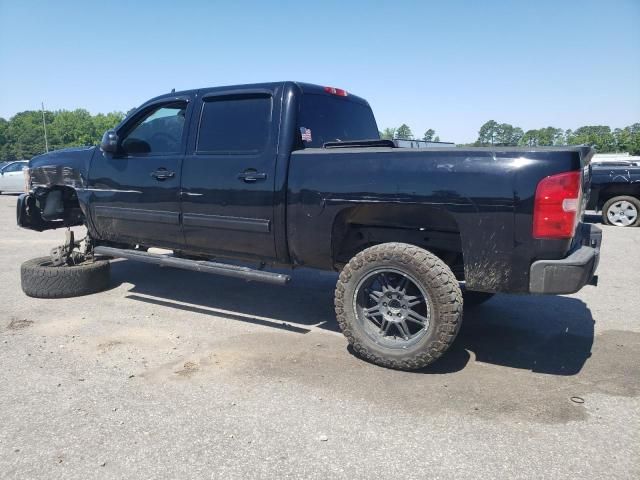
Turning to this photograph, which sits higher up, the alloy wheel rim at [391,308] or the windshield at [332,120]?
the windshield at [332,120]

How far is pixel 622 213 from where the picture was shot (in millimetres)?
11758

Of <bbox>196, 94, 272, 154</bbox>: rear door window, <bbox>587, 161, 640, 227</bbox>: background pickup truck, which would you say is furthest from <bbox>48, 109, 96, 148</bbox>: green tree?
<bbox>196, 94, 272, 154</bbox>: rear door window

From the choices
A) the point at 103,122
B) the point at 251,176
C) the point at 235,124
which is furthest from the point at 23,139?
the point at 251,176

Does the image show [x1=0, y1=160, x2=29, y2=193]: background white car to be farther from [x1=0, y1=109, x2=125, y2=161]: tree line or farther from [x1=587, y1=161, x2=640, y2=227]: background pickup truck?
[x1=0, y1=109, x2=125, y2=161]: tree line

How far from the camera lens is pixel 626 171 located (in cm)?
1145

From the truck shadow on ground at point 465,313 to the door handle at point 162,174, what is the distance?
137 cm

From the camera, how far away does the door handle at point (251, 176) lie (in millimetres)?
4153

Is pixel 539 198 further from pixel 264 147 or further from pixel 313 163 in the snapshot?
pixel 264 147

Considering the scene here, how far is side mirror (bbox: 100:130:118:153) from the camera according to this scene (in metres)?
5.02

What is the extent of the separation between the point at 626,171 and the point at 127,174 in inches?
439

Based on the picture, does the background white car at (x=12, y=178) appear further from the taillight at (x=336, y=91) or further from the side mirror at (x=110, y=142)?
the taillight at (x=336, y=91)

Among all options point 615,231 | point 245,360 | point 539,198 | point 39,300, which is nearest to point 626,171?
point 615,231

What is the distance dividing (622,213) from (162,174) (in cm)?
1118

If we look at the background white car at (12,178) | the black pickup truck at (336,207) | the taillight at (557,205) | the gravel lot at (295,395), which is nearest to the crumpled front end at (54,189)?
the black pickup truck at (336,207)
